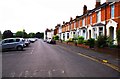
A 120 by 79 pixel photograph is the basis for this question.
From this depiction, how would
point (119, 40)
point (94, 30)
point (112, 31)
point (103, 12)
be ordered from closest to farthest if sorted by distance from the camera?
point (119, 40) → point (112, 31) → point (103, 12) → point (94, 30)

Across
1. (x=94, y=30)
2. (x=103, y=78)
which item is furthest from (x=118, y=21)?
(x=103, y=78)

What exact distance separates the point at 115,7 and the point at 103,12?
16.7 feet

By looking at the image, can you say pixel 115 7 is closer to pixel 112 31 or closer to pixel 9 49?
pixel 112 31

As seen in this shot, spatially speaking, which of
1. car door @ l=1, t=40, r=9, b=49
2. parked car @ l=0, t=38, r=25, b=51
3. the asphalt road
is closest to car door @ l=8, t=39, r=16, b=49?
parked car @ l=0, t=38, r=25, b=51

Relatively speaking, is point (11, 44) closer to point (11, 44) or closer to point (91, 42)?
point (11, 44)

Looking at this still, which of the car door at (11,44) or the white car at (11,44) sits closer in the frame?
the white car at (11,44)

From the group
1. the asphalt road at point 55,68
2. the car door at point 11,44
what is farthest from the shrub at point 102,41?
the asphalt road at point 55,68

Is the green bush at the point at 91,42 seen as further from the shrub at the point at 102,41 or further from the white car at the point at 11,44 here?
the white car at the point at 11,44

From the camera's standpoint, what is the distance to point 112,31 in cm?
3559

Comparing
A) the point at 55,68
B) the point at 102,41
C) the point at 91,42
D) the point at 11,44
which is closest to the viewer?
the point at 55,68

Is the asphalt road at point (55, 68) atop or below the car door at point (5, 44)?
below

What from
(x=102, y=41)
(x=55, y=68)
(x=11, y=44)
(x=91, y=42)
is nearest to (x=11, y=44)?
(x=11, y=44)

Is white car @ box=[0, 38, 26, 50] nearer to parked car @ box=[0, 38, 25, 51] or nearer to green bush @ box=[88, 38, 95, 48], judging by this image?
parked car @ box=[0, 38, 25, 51]

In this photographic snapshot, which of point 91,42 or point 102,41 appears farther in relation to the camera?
point 91,42
